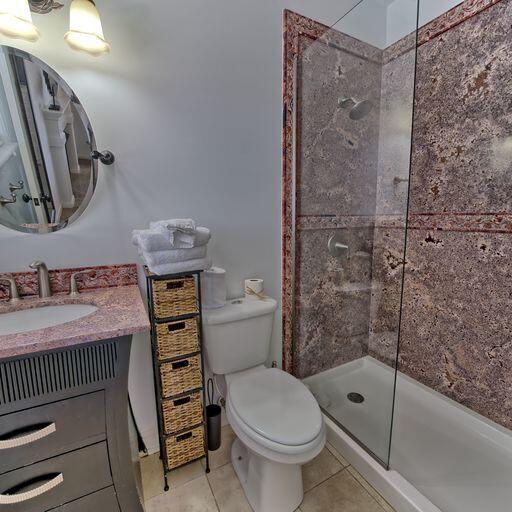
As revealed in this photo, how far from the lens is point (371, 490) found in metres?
1.28

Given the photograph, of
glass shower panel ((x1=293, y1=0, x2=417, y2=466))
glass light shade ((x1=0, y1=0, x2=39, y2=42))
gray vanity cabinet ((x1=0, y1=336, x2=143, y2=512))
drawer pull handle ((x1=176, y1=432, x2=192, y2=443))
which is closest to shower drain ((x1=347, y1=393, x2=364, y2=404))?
glass shower panel ((x1=293, y1=0, x2=417, y2=466))

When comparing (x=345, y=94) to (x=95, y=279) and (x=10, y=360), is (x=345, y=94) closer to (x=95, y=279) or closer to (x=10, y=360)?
(x=95, y=279)

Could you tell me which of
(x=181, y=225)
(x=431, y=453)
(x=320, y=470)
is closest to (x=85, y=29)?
(x=181, y=225)

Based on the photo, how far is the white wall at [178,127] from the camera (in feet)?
3.86

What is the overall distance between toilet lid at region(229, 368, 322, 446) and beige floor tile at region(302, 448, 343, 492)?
43cm

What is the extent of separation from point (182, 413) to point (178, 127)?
130 centimetres

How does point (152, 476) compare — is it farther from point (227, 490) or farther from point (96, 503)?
point (96, 503)

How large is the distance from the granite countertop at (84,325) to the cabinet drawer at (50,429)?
0.21m

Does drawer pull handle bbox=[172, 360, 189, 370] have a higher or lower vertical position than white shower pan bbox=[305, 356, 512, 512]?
higher

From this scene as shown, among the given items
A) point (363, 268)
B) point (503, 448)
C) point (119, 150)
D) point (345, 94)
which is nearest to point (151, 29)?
point (119, 150)

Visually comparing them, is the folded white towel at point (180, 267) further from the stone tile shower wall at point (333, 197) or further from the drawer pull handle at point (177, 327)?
the stone tile shower wall at point (333, 197)

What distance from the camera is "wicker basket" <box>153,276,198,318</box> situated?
3.74ft

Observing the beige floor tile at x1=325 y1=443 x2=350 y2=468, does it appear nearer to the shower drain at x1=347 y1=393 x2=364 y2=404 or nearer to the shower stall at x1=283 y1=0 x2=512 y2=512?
the shower stall at x1=283 y1=0 x2=512 y2=512

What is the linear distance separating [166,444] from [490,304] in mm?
1647
